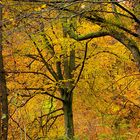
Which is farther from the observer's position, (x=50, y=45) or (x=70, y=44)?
(x=50, y=45)

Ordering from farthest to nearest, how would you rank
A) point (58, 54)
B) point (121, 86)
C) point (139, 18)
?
point (121, 86), point (58, 54), point (139, 18)

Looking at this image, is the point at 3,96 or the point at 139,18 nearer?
the point at 139,18

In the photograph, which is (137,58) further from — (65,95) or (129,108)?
(129,108)

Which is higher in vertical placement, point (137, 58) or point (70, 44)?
point (70, 44)

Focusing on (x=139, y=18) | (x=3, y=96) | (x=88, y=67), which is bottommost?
(x=3, y=96)

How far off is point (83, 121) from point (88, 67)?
515cm

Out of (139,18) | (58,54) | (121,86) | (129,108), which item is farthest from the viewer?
(129,108)

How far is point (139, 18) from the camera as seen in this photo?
766cm

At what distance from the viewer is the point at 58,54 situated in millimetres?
14367

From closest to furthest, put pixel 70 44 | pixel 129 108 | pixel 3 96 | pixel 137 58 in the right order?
pixel 137 58 → pixel 3 96 → pixel 70 44 → pixel 129 108

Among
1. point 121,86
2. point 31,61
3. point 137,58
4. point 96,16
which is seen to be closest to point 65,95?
point 31,61

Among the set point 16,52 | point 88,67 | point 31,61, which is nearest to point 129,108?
point 88,67

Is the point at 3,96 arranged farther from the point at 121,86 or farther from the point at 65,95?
the point at 121,86

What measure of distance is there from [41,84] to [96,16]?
8.00 meters
